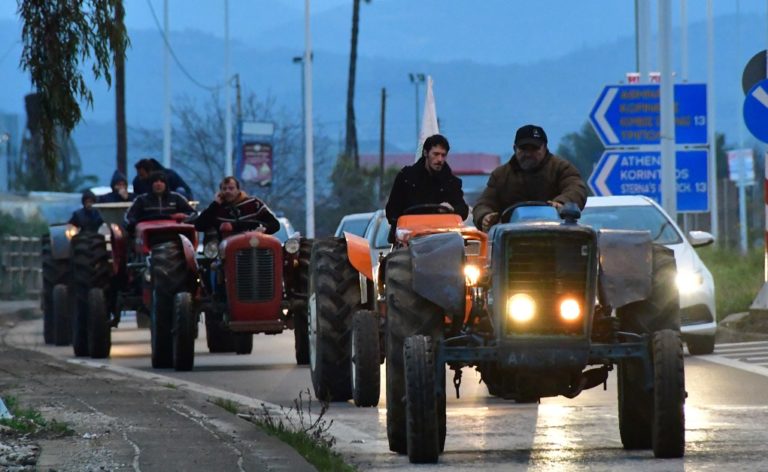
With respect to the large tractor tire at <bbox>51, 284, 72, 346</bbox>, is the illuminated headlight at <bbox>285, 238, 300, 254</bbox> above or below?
above

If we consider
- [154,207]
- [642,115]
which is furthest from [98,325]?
[642,115]

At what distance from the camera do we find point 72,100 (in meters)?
15.9

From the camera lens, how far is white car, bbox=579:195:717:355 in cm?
2152

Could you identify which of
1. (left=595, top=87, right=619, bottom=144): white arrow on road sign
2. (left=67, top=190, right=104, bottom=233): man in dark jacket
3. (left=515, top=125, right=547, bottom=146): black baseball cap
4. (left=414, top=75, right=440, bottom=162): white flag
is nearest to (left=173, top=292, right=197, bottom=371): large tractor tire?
(left=414, top=75, right=440, bottom=162): white flag

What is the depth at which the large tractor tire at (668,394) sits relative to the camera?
11.6 m

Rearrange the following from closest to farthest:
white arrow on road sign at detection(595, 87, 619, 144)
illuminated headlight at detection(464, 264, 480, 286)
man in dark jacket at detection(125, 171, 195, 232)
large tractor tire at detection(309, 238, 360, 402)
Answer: illuminated headlight at detection(464, 264, 480, 286) → large tractor tire at detection(309, 238, 360, 402) → man in dark jacket at detection(125, 171, 195, 232) → white arrow on road sign at detection(595, 87, 619, 144)

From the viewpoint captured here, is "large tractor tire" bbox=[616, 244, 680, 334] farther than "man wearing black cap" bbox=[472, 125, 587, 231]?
No

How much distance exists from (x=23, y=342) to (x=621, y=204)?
406 inches

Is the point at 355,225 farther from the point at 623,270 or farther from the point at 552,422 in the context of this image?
the point at 623,270

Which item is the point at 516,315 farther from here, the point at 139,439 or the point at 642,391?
the point at 139,439

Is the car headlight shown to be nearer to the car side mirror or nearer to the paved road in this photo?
the paved road

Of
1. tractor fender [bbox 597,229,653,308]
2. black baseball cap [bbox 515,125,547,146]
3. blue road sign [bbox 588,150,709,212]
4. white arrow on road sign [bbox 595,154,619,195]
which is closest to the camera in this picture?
tractor fender [bbox 597,229,653,308]

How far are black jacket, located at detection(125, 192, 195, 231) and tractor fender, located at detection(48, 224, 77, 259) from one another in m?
3.86

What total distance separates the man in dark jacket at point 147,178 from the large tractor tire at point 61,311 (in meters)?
1.85
